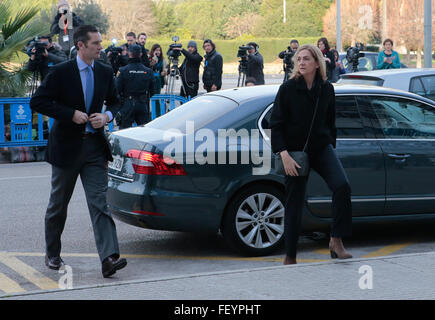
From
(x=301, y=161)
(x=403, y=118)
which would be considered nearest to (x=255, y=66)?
(x=403, y=118)

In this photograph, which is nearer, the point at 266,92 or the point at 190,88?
the point at 266,92

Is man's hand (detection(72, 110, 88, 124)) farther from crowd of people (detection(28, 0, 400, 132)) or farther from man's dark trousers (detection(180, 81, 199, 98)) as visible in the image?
man's dark trousers (detection(180, 81, 199, 98))

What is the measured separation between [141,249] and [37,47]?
810cm

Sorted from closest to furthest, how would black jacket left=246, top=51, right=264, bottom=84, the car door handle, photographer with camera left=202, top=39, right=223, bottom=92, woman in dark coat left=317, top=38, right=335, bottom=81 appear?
the car door handle
woman in dark coat left=317, top=38, right=335, bottom=81
photographer with camera left=202, top=39, right=223, bottom=92
black jacket left=246, top=51, right=264, bottom=84

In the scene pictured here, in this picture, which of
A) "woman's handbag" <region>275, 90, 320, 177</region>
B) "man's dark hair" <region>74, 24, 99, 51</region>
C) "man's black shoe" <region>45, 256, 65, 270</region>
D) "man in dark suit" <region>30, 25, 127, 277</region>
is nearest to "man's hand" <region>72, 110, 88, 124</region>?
"man in dark suit" <region>30, 25, 127, 277</region>

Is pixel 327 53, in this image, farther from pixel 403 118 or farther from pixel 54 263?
pixel 54 263

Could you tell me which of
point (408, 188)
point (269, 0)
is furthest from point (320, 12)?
point (408, 188)

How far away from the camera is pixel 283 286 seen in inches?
210

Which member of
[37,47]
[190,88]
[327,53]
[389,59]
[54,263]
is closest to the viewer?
[54,263]

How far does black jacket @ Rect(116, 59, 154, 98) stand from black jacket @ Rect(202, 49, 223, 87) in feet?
14.4

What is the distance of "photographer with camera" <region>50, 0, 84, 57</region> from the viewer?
17109 millimetres

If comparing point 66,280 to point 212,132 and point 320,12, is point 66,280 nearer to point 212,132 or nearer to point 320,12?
point 212,132

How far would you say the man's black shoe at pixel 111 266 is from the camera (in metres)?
6.09
